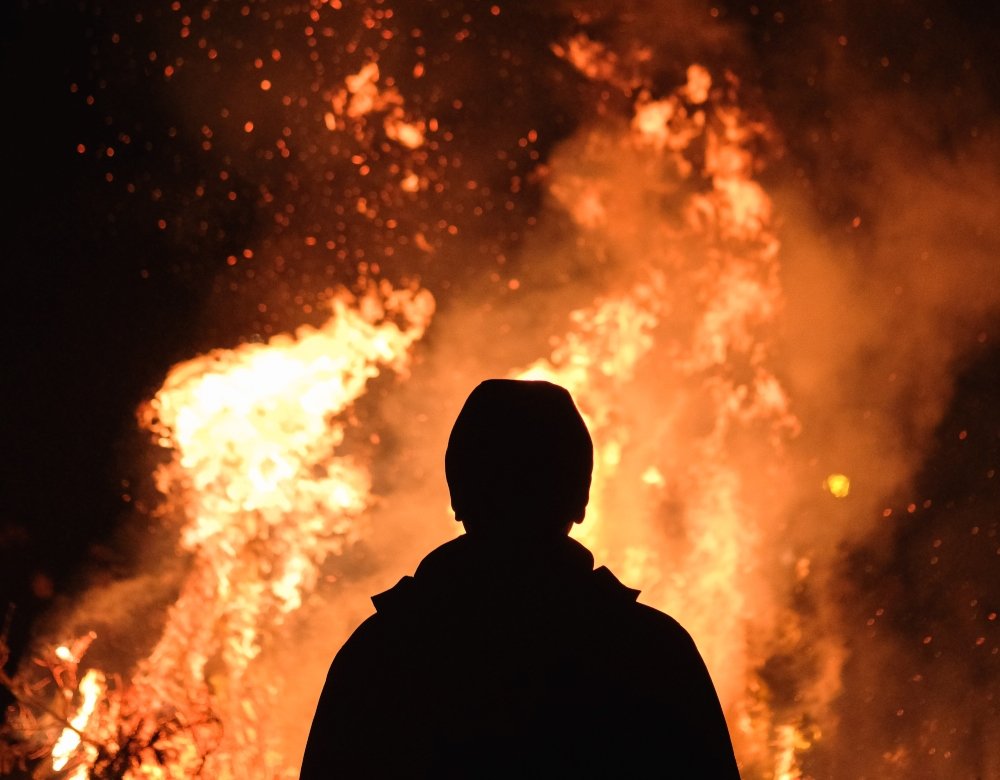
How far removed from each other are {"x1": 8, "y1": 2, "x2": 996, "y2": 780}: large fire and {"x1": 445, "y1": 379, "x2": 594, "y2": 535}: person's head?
640 cm

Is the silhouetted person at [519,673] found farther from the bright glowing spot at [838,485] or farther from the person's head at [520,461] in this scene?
the bright glowing spot at [838,485]

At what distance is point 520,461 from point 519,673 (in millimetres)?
330

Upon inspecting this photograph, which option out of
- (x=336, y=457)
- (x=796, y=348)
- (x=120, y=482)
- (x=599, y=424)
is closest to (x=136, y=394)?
(x=120, y=482)

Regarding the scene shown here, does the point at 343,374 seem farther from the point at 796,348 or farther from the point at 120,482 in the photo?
the point at 796,348

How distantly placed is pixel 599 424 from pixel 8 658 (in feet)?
18.7

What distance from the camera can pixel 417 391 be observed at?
8.12m

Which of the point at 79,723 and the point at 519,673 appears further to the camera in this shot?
the point at 79,723

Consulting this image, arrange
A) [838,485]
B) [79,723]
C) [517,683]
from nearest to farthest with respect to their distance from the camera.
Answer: [517,683] < [79,723] < [838,485]

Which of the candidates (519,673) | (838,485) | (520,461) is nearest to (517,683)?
(519,673)

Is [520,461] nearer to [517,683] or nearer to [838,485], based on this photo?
[517,683]

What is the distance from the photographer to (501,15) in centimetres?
757

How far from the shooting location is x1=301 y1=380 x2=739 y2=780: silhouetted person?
4.58ft

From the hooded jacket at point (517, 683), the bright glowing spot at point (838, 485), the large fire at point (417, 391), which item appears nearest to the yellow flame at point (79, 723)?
the large fire at point (417, 391)

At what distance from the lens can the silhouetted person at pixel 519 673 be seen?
1.39m
